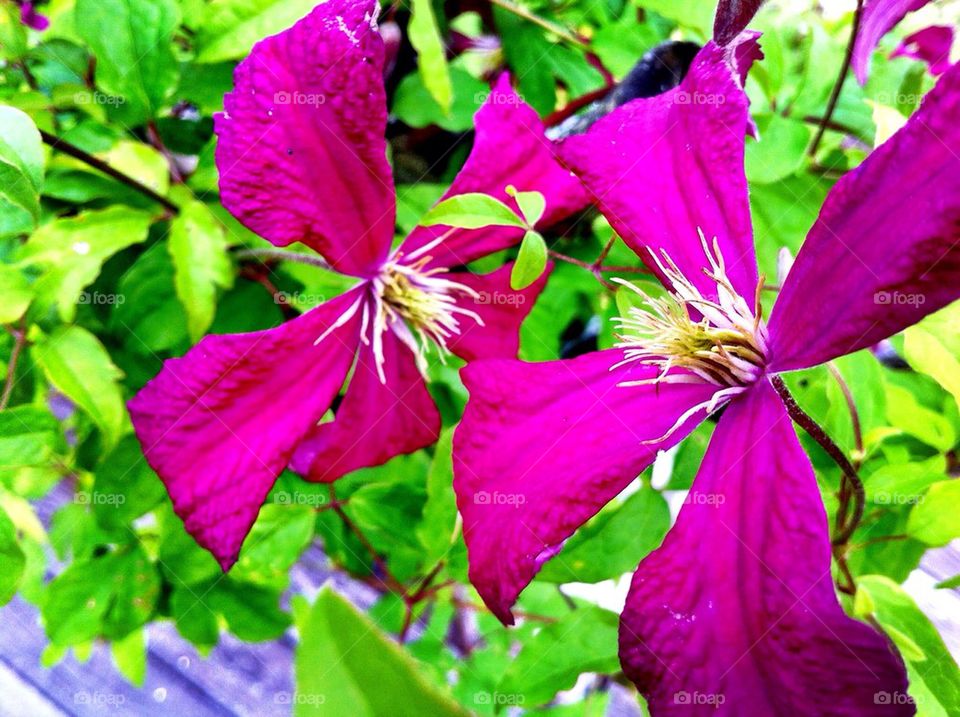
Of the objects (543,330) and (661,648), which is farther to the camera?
(543,330)

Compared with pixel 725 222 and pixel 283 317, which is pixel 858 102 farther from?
pixel 283 317

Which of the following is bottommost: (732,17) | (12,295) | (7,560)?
(7,560)

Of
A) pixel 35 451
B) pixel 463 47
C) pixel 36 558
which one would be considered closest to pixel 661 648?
pixel 35 451

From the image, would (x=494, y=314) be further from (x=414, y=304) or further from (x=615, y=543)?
(x=615, y=543)

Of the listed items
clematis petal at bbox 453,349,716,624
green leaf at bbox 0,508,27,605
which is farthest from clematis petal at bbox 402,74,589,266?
green leaf at bbox 0,508,27,605

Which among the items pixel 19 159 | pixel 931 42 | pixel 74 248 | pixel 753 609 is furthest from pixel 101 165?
pixel 931 42

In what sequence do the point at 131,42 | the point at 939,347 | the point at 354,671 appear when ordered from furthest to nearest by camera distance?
the point at 131,42, the point at 939,347, the point at 354,671
